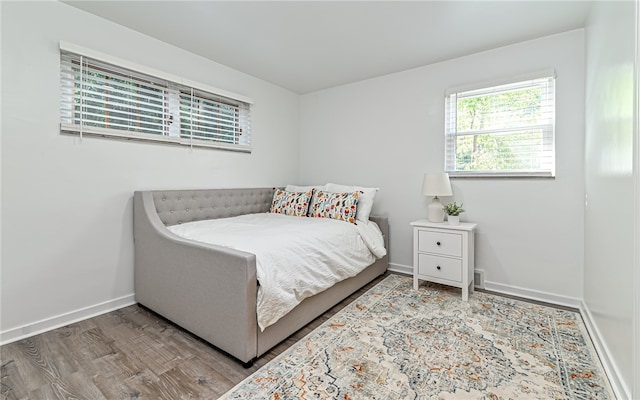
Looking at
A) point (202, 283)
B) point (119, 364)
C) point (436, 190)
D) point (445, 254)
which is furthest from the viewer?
point (436, 190)

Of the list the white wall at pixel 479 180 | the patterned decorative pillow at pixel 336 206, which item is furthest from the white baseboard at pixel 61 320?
the white wall at pixel 479 180

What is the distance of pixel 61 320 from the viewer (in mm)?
2189

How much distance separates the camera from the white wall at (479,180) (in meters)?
2.54

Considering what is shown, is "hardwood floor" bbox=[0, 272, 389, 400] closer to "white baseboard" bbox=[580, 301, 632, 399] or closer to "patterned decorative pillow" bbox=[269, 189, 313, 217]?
"patterned decorative pillow" bbox=[269, 189, 313, 217]

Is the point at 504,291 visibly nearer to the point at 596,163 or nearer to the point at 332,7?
the point at 596,163

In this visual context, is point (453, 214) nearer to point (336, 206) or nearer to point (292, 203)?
point (336, 206)

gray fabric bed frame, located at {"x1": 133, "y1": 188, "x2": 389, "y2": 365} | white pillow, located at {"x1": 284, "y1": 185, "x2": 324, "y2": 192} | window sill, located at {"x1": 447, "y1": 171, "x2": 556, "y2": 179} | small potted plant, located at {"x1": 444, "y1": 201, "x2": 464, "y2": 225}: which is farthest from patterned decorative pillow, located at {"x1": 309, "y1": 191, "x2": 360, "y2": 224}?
window sill, located at {"x1": 447, "y1": 171, "x2": 556, "y2": 179}

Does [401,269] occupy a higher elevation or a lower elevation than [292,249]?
lower

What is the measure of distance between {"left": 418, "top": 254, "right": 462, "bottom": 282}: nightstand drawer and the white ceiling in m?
2.00

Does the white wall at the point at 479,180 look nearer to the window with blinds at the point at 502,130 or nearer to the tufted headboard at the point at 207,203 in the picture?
the window with blinds at the point at 502,130

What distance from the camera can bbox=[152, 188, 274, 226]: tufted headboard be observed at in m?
2.67

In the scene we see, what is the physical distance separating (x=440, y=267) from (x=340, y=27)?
230 centimetres

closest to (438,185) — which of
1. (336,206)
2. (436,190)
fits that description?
(436,190)

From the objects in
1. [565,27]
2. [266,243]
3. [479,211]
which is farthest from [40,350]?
[565,27]
